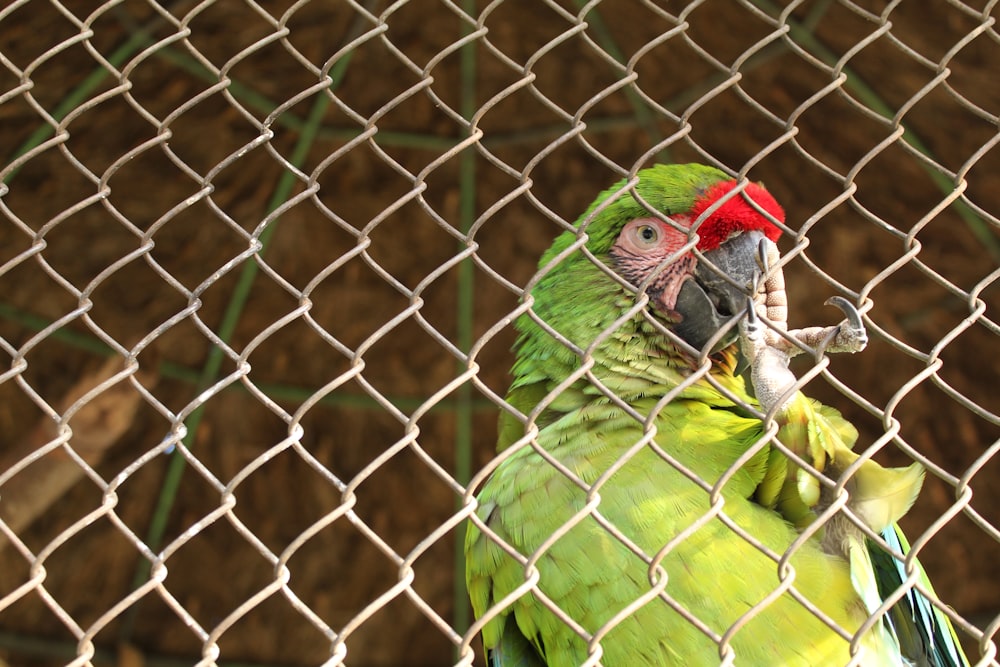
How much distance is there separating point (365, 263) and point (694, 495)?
241 cm

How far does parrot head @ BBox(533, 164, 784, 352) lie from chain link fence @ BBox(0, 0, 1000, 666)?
1628mm

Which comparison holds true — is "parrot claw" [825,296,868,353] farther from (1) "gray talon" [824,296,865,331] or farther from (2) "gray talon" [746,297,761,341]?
(2) "gray talon" [746,297,761,341]

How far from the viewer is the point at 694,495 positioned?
5.87 ft

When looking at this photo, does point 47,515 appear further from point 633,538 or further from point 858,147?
point 858,147

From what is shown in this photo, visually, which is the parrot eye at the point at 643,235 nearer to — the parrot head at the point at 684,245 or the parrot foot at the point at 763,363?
the parrot head at the point at 684,245

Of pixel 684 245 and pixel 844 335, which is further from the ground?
pixel 844 335

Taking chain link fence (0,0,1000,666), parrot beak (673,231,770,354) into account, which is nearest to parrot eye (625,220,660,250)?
parrot beak (673,231,770,354)

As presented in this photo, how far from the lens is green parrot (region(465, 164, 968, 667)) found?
158cm

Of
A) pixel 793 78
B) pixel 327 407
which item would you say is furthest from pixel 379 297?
pixel 793 78

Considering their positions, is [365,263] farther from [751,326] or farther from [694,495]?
[751,326]

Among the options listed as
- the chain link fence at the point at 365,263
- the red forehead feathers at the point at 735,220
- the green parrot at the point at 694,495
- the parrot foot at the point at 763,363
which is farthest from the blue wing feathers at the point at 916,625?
the chain link fence at the point at 365,263

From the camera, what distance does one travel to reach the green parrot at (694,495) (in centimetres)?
158

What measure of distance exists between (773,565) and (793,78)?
275 centimetres

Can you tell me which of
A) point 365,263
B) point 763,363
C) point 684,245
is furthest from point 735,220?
point 365,263
